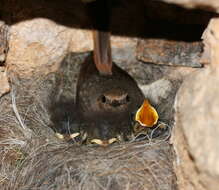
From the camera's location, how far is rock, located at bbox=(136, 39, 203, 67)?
12.7 ft

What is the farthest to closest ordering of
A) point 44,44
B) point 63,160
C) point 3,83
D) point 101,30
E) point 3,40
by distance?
1. point 44,44
2. point 101,30
3. point 3,83
4. point 3,40
5. point 63,160

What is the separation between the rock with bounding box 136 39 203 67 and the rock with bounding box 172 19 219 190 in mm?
1198

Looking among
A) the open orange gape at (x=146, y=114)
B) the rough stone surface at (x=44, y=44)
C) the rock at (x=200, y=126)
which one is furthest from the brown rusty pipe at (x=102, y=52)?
the rock at (x=200, y=126)

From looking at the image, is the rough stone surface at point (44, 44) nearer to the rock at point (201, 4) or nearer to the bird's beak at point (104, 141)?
the bird's beak at point (104, 141)

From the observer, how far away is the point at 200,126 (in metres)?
2.39

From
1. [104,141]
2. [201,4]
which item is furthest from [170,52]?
[201,4]

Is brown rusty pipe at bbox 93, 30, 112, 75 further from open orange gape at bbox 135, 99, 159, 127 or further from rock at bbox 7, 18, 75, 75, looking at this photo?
open orange gape at bbox 135, 99, 159, 127

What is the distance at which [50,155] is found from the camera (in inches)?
136

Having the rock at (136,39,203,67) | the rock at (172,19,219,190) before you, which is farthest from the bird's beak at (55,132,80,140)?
the rock at (172,19,219,190)

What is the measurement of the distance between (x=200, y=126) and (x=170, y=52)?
163 centimetres

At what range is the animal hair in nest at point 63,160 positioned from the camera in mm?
3135

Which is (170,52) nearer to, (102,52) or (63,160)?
(102,52)

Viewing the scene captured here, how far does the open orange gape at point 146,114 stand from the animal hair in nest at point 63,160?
12.7 inches

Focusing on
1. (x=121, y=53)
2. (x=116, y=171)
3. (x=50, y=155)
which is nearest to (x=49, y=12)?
(x=121, y=53)
